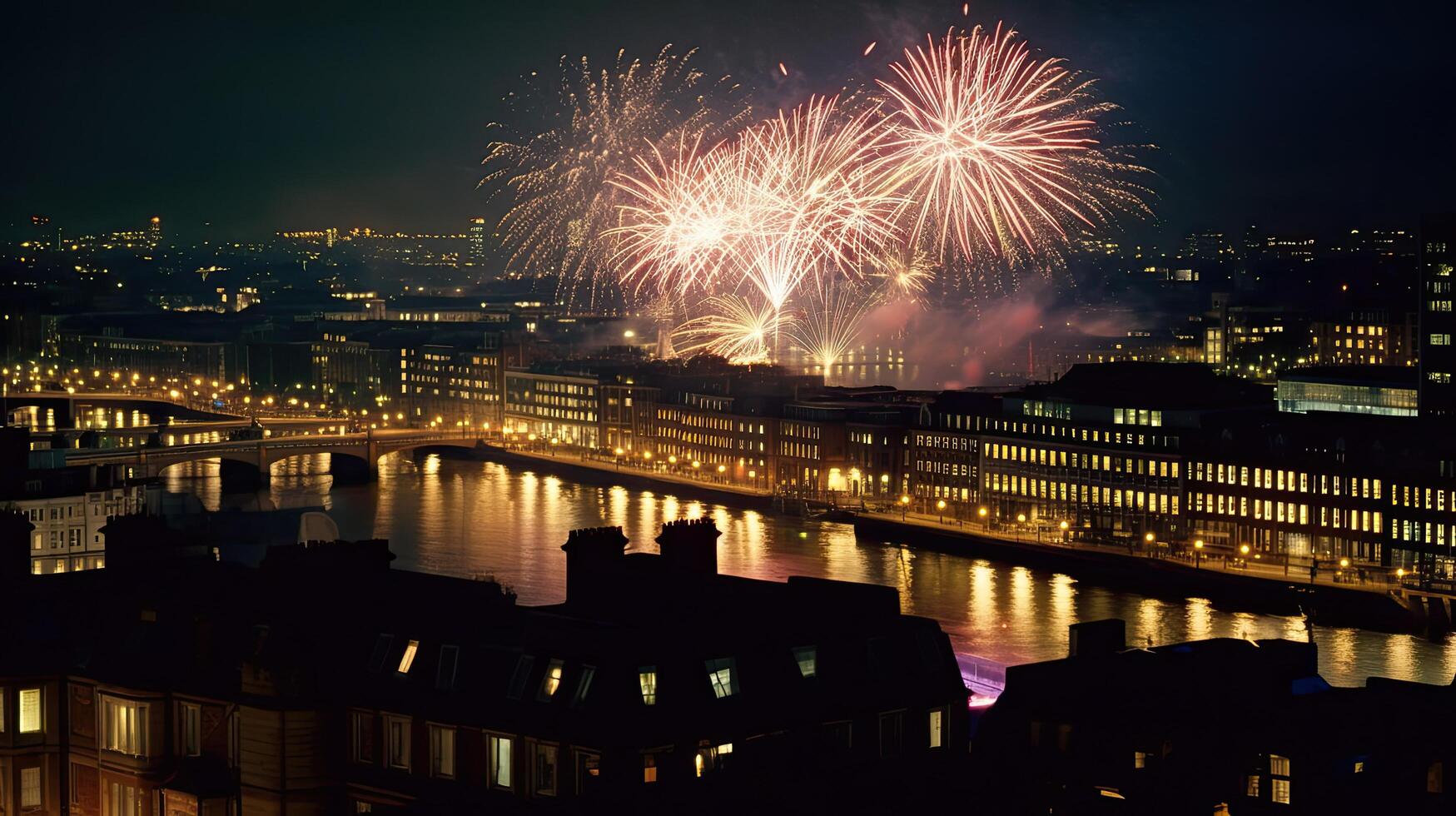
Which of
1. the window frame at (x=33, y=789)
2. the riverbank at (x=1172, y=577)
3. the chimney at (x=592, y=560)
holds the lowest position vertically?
the riverbank at (x=1172, y=577)

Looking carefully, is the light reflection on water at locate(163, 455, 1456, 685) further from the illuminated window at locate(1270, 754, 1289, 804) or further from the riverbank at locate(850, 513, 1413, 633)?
the illuminated window at locate(1270, 754, 1289, 804)

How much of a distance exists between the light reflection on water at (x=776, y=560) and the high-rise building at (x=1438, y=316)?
290 inches

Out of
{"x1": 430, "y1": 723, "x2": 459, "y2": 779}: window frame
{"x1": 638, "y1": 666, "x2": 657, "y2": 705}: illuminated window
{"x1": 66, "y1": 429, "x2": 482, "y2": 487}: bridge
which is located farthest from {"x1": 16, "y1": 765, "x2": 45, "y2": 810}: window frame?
{"x1": 66, "y1": 429, "x2": 482, "y2": 487}: bridge

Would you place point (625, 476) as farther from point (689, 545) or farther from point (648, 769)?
point (648, 769)

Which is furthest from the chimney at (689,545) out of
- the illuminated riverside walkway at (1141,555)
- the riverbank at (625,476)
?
the riverbank at (625,476)

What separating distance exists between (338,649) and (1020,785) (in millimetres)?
2670

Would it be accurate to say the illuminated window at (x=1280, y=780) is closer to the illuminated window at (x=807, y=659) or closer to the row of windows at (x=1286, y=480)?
the illuminated window at (x=807, y=659)

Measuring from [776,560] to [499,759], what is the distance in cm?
2043

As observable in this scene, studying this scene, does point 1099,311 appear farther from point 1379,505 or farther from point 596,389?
point 1379,505

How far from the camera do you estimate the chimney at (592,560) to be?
34.2 feet

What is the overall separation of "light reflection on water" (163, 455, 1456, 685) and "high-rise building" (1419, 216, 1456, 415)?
7.37 m

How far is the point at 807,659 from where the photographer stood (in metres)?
9.46

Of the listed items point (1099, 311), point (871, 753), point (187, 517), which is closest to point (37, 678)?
point (871, 753)

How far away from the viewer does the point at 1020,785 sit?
8656 millimetres
